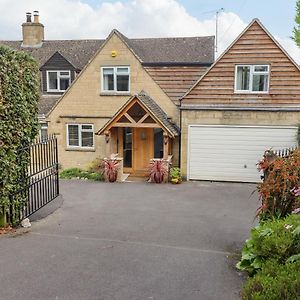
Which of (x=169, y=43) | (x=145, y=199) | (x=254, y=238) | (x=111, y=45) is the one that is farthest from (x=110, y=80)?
(x=254, y=238)

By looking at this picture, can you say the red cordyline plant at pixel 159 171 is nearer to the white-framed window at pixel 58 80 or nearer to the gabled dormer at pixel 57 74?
the gabled dormer at pixel 57 74

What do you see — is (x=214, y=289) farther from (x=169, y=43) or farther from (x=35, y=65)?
(x=169, y=43)

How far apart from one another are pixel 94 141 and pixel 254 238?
11.6m

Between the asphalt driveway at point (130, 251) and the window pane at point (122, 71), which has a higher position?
the window pane at point (122, 71)

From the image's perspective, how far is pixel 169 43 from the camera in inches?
733

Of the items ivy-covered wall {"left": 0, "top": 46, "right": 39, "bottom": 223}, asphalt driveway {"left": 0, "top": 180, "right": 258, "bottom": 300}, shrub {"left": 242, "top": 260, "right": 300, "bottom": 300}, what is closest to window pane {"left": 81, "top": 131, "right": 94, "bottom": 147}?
asphalt driveway {"left": 0, "top": 180, "right": 258, "bottom": 300}

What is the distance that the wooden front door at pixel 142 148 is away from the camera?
630 inches

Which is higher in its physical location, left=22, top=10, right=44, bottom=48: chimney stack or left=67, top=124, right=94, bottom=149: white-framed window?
left=22, top=10, right=44, bottom=48: chimney stack

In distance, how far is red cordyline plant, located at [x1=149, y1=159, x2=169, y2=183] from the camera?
14062 millimetres

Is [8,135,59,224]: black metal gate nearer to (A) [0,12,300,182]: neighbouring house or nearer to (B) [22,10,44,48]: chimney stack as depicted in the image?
(A) [0,12,300,182]: neighbouring house

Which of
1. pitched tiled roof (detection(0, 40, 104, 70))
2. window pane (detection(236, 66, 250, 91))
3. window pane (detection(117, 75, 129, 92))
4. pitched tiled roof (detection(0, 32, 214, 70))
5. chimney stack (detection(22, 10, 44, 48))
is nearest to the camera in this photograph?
window pane (detection(236, 66, 250, 91))

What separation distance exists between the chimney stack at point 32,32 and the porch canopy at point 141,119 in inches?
355

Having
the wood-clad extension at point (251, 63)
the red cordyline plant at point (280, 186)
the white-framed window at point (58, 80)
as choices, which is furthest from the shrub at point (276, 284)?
the white-framed window at point (58, 80)

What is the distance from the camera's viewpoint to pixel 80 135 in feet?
53.5
